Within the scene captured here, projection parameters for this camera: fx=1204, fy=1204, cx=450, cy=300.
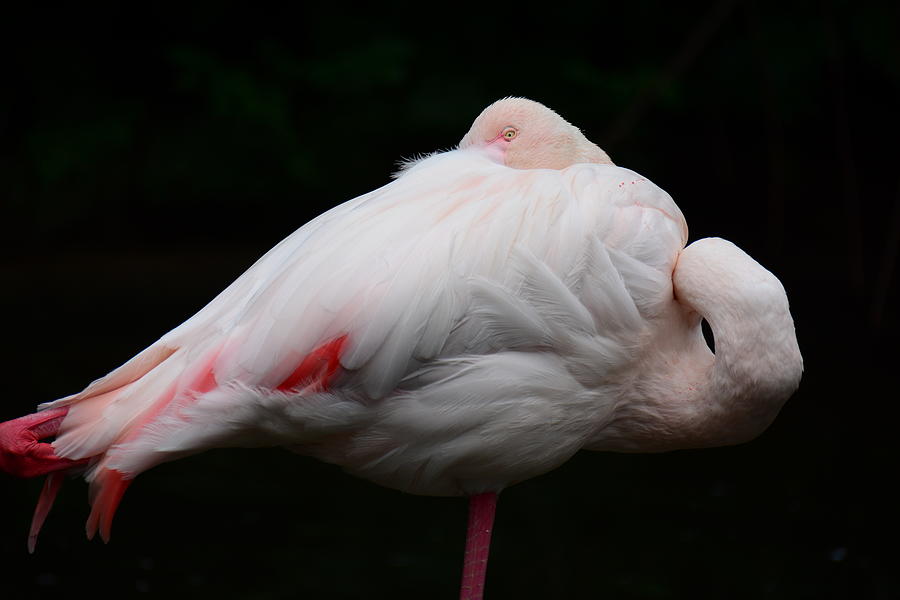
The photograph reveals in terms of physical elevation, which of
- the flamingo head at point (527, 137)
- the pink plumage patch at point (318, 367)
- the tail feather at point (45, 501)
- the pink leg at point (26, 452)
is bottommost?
the tail feather at point (45, 501)

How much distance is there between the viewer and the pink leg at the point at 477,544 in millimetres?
2254

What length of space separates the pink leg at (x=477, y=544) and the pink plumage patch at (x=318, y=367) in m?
0.43

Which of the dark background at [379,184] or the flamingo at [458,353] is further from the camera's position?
the dark background at [379,184]

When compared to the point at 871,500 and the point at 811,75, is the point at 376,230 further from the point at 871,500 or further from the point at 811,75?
the point at 811,75

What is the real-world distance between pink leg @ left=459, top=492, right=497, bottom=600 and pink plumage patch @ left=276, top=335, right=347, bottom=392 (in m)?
0.43

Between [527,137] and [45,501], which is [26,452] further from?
[527,137]

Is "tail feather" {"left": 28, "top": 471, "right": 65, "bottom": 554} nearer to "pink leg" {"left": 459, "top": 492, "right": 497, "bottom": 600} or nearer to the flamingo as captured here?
the flamingo

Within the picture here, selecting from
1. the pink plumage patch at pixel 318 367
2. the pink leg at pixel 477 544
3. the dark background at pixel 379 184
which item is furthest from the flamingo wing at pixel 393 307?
the dark background at pixel 379 184

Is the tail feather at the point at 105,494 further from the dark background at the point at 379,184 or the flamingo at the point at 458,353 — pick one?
the dark background at the point at 379,184

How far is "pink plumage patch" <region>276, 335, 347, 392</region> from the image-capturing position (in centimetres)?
199

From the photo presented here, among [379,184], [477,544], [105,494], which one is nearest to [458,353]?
[477,544]

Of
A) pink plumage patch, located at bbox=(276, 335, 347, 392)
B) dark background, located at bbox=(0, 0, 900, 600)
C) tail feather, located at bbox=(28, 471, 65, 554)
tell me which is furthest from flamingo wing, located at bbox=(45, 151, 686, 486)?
dark background, located at bbox=(0, 0, 900, 600)

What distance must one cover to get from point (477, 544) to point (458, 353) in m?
0.45

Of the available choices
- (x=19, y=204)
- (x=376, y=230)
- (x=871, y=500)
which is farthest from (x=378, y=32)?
(x=376, y=230)
